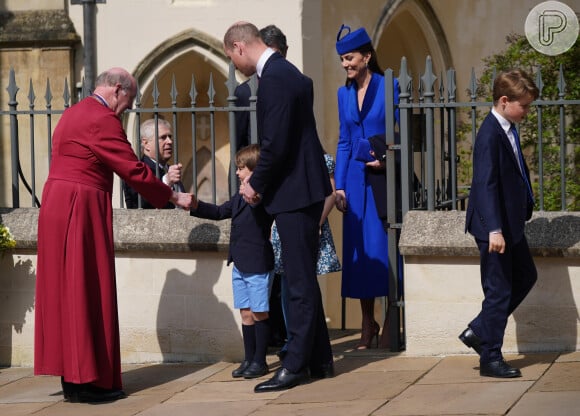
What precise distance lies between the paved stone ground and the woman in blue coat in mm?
407

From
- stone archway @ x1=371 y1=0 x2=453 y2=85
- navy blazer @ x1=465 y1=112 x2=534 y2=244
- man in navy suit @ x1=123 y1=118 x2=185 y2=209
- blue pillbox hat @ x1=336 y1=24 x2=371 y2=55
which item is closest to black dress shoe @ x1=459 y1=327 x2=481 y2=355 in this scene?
navy blazer @ x1=465 y1=112 x2=534 y2=244

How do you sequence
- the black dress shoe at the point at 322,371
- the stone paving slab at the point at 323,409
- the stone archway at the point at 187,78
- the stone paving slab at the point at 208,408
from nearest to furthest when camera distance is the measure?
the stone paving slab at the point at 323,409, the stone paving slab at the point at 208,408, the black dress shoe at the point at 322,371, the stone archway at the point at 187,78

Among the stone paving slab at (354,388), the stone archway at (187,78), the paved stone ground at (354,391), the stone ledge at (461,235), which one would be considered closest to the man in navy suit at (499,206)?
the paved stone ground at (354,391)

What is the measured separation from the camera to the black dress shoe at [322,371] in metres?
7.97

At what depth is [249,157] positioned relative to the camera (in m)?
8.00

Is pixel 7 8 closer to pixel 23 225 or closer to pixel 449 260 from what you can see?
pixel 23 225

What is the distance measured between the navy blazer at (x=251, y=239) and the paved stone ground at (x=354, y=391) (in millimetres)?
649

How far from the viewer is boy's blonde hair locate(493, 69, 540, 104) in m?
7.65

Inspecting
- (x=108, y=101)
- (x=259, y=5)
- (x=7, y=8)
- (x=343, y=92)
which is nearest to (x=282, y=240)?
(x=108, y=101)

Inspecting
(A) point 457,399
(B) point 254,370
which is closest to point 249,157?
(B) point 254,370

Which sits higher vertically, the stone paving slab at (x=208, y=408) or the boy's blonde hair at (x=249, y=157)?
the boy's blonde hair at (x=249, y=157)

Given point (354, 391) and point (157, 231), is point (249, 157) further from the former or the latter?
point (354, 391)

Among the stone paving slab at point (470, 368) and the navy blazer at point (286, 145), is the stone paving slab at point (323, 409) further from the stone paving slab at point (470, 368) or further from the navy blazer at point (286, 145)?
the navy blazer at point (286, 145)

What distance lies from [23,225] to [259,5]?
7.03m
